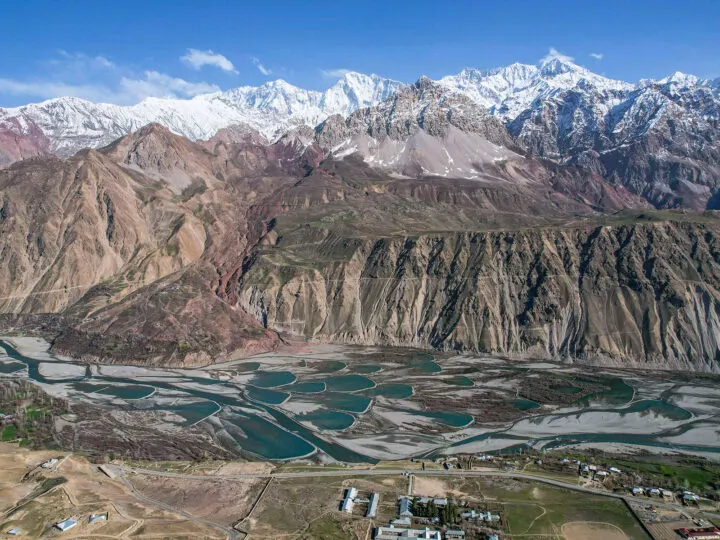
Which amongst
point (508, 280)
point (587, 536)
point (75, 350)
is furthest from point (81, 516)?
point (508, 280)

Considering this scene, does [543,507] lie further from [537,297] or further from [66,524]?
[537,297]

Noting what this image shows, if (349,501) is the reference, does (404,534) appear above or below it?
below

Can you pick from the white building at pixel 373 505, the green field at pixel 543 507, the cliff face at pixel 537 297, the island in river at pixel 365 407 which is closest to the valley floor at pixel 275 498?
the green field at pixel 543 507

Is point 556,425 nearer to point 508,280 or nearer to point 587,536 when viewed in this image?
point 587,536

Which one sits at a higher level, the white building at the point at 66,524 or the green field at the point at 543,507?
the green field at the point at 543,507

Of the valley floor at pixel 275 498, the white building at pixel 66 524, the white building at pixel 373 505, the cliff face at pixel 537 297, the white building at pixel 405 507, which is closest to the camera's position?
the white building at pixel 66 524

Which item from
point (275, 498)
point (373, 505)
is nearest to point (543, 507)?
point (373, 505)

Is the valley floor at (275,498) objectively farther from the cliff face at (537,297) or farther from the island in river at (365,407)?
the cliff face at (537,297)
